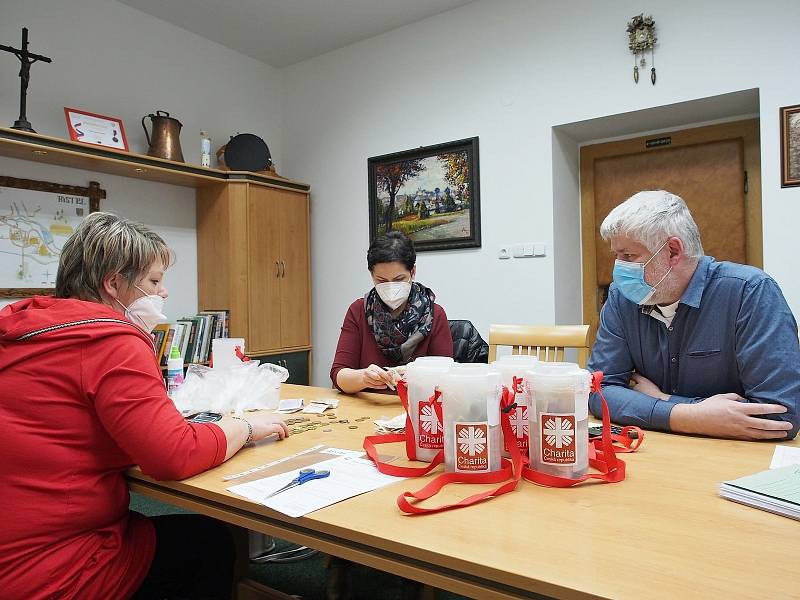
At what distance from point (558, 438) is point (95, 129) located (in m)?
3.35

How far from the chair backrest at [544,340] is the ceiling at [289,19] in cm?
246

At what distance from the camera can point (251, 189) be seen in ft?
12.7

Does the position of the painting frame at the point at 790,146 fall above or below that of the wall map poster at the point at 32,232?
above

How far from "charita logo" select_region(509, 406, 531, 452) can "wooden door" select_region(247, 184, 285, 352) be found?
2982mm

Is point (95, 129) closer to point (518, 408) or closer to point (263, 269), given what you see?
point (263, 269)

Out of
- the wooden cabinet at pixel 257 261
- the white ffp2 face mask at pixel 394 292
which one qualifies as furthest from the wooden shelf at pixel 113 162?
the white ffp2 face mask at pixel 394 292

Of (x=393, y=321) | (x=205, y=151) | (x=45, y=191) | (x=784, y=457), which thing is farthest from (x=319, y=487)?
(x=205, y=151)

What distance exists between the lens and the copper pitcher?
139 inches

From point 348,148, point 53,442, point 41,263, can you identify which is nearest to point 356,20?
point 348,148

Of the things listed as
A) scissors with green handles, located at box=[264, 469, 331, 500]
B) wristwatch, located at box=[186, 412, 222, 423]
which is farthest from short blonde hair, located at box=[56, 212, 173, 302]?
scissors with green handles, located at box=[264, 469, 331, 500]

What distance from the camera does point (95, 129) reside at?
3289mm

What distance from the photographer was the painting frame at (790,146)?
2650 mm

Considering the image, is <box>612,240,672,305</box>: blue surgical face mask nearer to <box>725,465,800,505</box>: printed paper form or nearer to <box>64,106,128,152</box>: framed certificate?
<box>725,465,800,505</box>: printed paper form

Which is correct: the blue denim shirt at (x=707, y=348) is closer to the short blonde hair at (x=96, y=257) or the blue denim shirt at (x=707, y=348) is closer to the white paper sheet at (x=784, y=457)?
the white paper sheet at (x=784, y=457)
